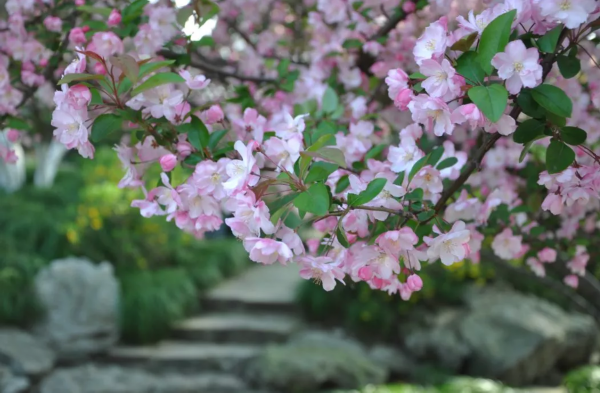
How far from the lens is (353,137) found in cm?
144

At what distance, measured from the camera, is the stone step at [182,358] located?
447 cm

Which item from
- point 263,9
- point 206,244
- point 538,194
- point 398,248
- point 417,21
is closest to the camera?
point 398,248

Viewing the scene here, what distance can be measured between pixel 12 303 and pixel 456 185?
3946mm

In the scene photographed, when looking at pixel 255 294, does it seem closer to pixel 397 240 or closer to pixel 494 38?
pixel 397 240

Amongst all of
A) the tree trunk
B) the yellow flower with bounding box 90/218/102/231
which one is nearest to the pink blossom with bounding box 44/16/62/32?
the yellow flower with bounding box 90/218/102/231

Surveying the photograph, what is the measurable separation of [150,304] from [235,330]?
2.18ft

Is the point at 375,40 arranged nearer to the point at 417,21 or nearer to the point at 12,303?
the point at 417,21

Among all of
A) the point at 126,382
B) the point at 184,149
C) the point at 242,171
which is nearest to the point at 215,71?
the point at 184,149

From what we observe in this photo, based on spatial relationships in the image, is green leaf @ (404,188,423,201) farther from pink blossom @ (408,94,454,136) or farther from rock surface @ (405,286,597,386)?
rock surface @ (405,286,597,386)

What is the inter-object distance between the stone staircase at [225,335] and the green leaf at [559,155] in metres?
3.47

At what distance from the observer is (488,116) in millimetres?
828

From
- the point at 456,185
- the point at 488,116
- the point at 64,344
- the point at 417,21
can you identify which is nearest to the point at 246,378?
the point at 64,344

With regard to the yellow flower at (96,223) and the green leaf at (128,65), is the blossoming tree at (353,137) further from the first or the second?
the yellow flower at (96,223)

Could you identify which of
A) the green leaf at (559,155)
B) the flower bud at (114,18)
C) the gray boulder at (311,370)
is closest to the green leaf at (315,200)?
the green leaf at (559,155)
